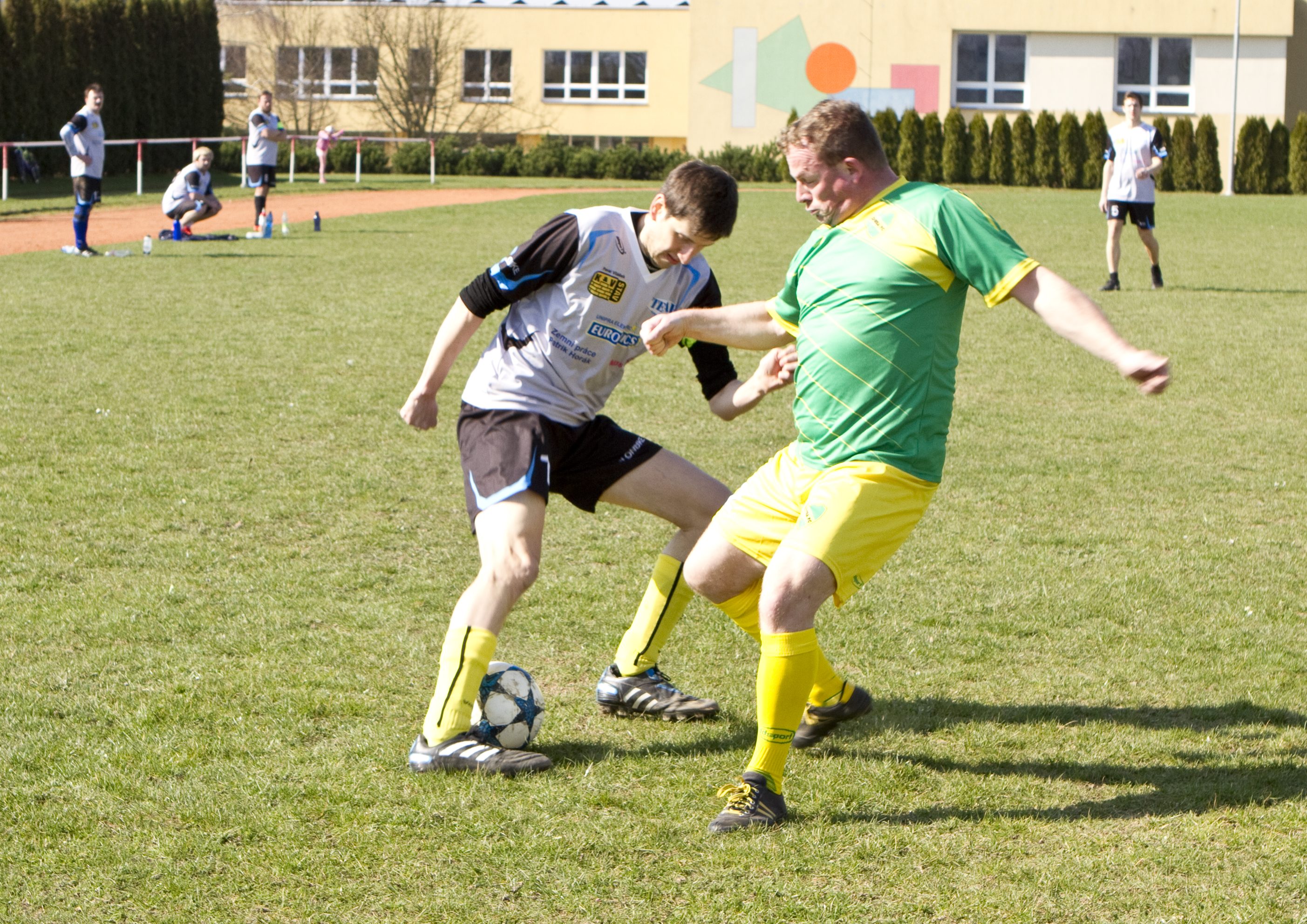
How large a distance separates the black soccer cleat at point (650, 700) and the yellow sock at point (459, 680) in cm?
68

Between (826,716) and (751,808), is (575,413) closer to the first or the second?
(826,716)

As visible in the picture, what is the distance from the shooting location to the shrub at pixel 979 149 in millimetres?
41656

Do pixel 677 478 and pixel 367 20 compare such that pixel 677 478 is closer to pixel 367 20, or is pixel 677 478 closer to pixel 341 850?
pixel 341 850

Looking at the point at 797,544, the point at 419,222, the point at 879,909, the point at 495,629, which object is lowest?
the point at 879,909

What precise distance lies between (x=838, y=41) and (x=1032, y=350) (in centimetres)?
3614

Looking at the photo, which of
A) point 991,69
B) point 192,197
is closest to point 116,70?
point 192,197

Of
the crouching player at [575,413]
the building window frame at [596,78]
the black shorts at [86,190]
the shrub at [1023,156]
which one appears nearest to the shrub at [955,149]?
the shrub at [1023,156]

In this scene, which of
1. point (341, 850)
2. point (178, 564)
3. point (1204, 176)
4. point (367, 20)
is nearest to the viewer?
point (341, 850)

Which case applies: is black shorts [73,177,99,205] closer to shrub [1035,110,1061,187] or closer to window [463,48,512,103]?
shrub [1035,110,1061,187]

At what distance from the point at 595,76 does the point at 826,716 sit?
4983 cm

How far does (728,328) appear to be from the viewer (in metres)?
4.50

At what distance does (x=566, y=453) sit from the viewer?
4.91 metres

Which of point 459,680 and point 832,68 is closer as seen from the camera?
point 459,680

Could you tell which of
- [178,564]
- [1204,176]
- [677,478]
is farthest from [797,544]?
[1204,176]
